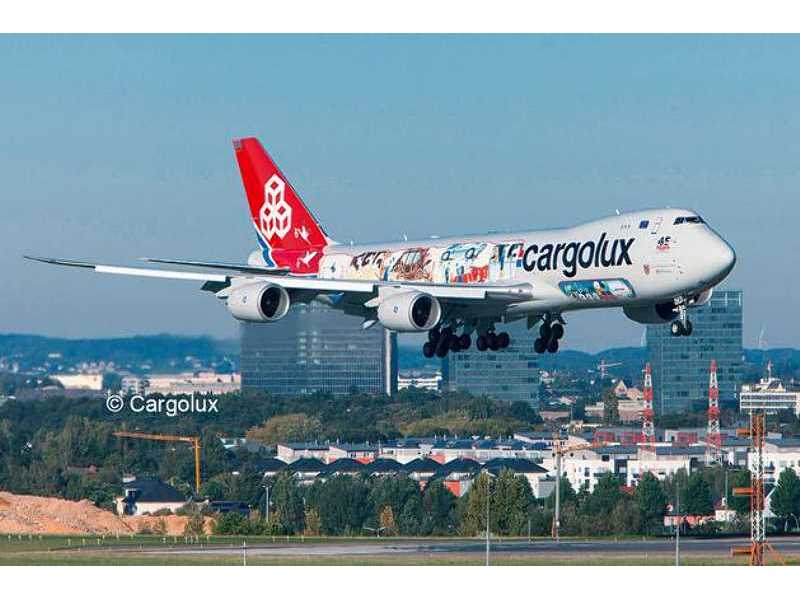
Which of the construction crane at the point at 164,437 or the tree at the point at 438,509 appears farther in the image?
the construction crane at the point at 164,437

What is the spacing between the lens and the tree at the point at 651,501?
401ft

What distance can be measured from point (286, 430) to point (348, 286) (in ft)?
249

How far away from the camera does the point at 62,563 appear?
92750 mm

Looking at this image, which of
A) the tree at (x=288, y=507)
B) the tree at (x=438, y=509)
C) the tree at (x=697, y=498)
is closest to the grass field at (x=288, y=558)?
the tree at (x=438, y=509)

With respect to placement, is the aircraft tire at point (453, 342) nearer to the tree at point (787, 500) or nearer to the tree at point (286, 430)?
the tree at point (787, 500)

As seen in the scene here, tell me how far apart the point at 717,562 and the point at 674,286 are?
19743 mm

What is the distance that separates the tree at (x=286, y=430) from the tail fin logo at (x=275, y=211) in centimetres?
5774

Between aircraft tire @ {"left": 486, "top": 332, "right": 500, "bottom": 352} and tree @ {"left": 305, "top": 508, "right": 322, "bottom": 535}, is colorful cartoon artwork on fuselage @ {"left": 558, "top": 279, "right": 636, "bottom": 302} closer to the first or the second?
aircraft tire @ {"left": 486, "top": 332, "right": 500, "bottom": 352}

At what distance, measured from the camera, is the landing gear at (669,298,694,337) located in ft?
243

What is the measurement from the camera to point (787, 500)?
5059 inches

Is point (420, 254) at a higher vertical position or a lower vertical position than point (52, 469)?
higher

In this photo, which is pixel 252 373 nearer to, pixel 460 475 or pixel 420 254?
pixel 460 475
